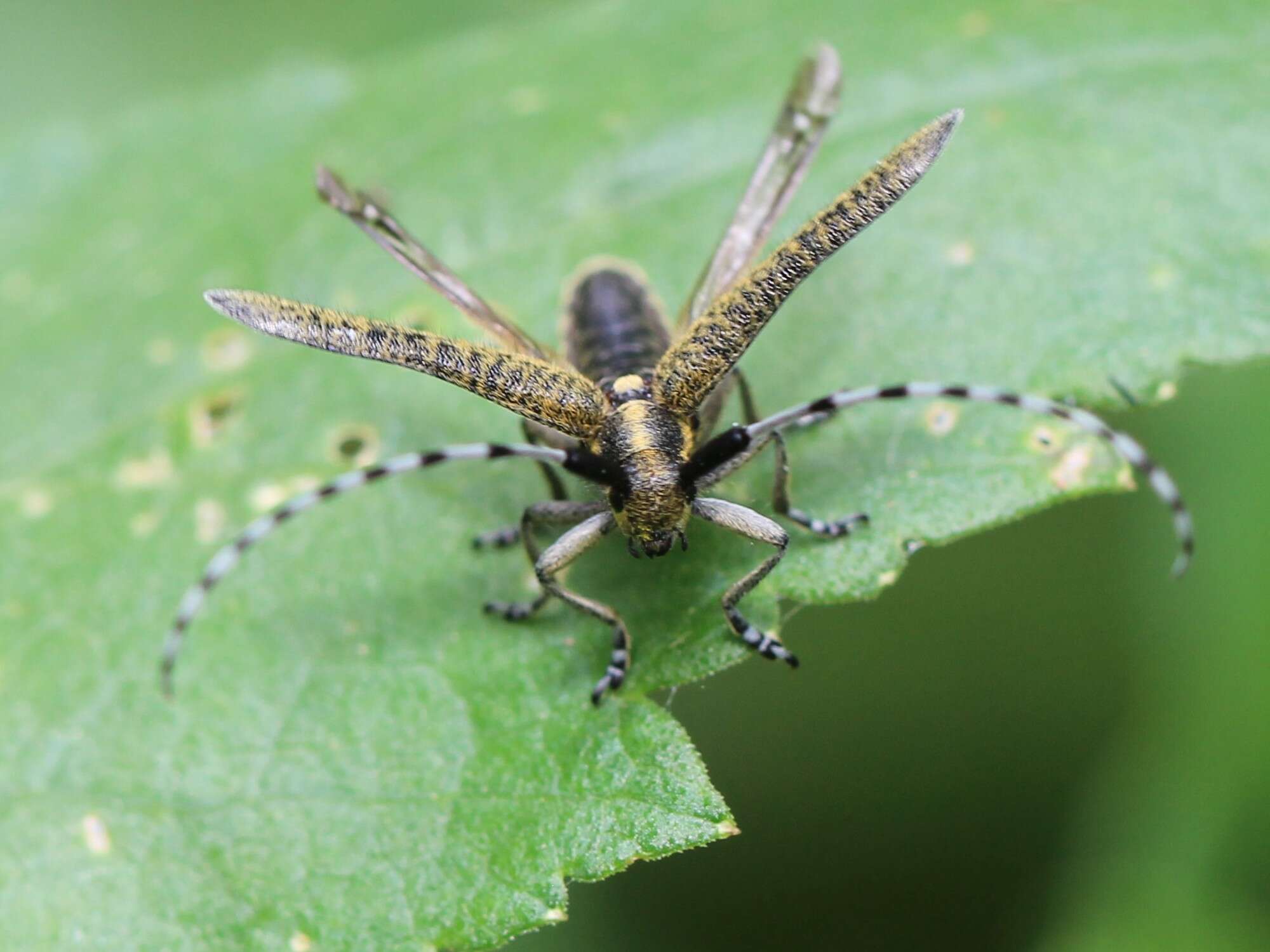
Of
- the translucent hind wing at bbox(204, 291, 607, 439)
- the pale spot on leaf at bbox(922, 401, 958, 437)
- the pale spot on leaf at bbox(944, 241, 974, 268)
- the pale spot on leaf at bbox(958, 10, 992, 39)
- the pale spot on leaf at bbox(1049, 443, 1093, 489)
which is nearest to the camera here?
the translucent hind wing at bbox(204, 291, 607, 439)

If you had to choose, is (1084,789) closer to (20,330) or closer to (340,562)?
(340,562)

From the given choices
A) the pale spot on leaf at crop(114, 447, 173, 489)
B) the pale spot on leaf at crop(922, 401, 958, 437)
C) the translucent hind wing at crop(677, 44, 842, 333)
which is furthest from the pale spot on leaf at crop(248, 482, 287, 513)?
the pale spot on leaf at crop(922, 401, 958, 437)

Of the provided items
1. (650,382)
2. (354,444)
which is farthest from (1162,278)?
(354,444)

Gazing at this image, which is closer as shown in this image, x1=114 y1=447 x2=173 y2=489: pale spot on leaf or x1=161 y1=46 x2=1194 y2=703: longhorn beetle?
x1=161 y1=46 x2=1194 y2=703: longhorn beetle

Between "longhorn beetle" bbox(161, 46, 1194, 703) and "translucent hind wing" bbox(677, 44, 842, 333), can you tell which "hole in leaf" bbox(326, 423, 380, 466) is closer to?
"longhorn beetle" bbox(161, 46, 1194, 703)

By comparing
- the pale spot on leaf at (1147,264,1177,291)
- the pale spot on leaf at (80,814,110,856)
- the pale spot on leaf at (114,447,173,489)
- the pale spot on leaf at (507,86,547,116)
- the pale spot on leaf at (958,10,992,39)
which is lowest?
the pale spot on leaf at (80,814,110,856)

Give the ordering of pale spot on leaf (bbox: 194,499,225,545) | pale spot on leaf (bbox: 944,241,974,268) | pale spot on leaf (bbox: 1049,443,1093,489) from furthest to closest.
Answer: pale spot on leaf (bbox: 194,499,225,545) < pale spot on leaf (bbox: 944,241,974,268) < pale spot on leaf (bbox: 1049,443,1093,489)

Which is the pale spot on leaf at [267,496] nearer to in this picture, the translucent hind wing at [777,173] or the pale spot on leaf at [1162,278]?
the translucent hind wing at [777,173]

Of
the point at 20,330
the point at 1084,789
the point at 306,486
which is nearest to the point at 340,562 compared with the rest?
the point at 306,486

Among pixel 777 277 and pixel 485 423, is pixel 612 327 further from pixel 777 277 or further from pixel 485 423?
pixel 777 277
